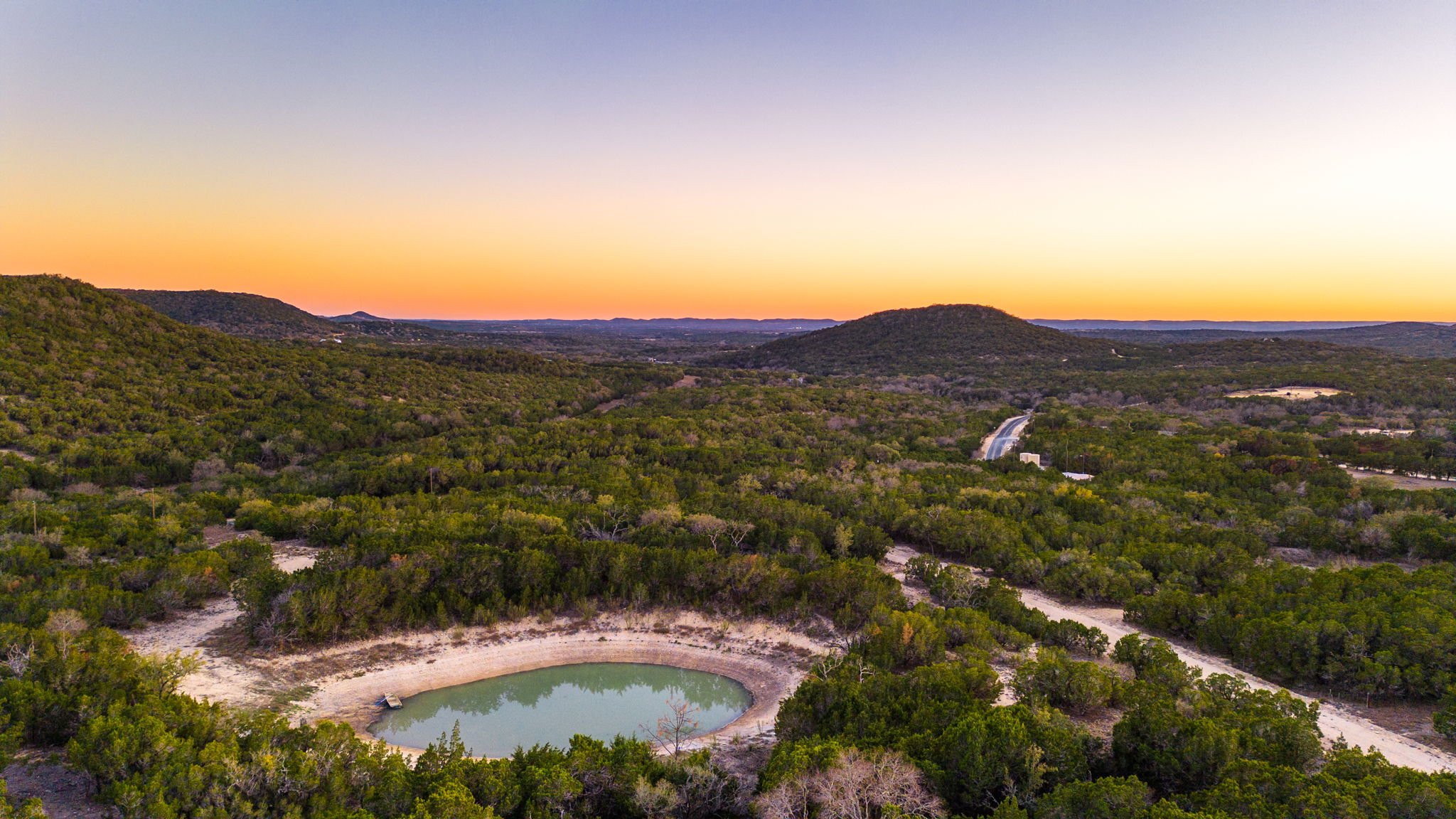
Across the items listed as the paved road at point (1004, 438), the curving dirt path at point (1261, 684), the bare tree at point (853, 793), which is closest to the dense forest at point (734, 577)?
the bare tree at point (853, 793)

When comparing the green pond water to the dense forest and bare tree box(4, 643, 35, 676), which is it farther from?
bare tree box(4, 643, 35, 676)

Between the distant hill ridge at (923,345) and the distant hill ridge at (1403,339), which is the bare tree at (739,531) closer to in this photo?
the distant hill ridge at (923,345)

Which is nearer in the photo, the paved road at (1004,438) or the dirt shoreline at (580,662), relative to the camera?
the dirt shoreline at (580,662)

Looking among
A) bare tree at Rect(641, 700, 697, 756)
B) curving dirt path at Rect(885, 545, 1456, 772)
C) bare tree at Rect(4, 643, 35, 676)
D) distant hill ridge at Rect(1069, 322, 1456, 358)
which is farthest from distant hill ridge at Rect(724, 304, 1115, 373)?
bare tree at Rect(4, 643, 35, 676)

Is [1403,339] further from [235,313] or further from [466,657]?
[235,313]

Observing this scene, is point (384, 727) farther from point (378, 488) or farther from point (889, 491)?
point (889, 491)
